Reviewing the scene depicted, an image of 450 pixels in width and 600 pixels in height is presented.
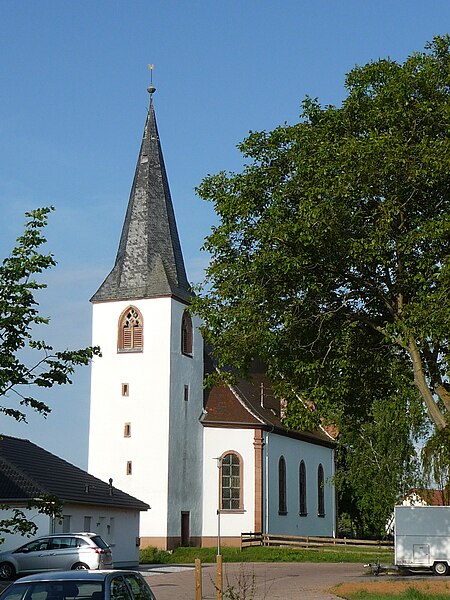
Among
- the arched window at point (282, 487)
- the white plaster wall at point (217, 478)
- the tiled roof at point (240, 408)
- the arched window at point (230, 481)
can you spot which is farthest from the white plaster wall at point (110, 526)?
the arched window at point (282, 487)

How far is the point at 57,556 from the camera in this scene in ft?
88.9

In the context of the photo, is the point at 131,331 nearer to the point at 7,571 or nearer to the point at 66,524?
the point at 66,524

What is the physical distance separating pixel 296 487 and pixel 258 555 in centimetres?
1321

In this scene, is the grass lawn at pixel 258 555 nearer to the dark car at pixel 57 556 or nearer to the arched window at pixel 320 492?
the arched window at pixel 320 492

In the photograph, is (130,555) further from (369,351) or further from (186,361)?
(369,351)

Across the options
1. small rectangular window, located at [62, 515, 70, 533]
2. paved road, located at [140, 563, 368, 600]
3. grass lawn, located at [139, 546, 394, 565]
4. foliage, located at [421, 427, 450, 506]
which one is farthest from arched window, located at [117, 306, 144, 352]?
foliage, located at [421, 427, 450, 506]

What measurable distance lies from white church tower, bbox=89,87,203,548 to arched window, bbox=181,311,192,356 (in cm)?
5

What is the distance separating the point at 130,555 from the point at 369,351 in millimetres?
19121

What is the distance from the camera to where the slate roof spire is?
50719 millimetres

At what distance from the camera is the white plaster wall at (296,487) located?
5178 centimetres

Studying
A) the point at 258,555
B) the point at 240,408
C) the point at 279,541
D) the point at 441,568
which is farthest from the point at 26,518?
the point at 240,408

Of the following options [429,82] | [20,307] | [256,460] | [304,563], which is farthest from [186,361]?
[20,307]

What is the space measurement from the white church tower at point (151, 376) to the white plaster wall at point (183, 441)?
0.18 ft

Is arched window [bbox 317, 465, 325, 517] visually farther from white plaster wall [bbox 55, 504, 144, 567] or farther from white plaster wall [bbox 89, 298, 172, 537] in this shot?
white plaster wall [bbox 55, 504, 144, 567]
